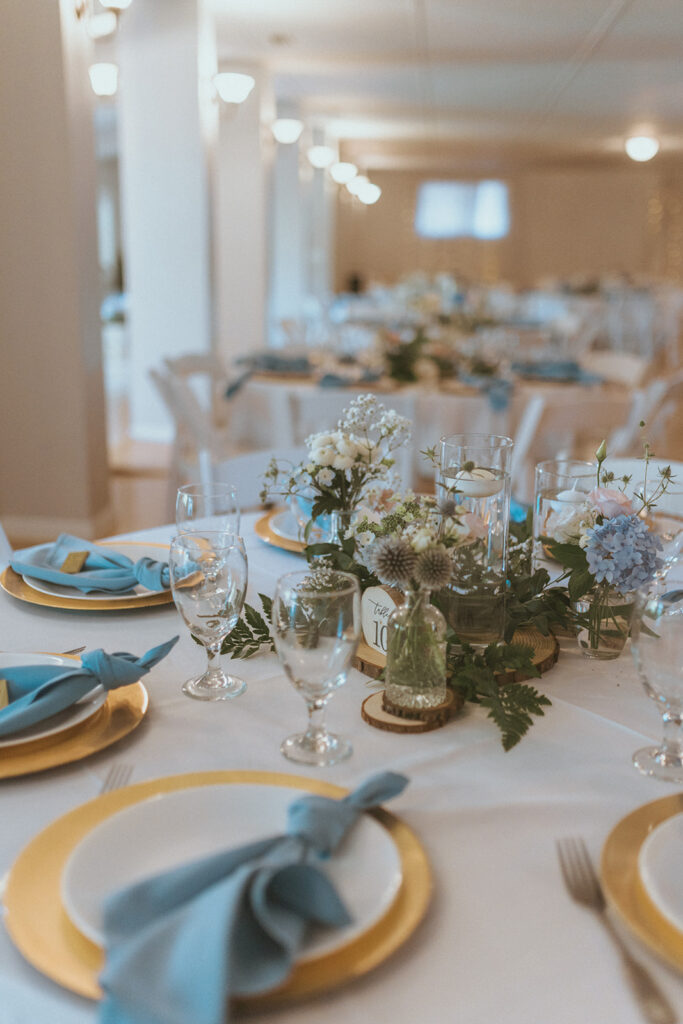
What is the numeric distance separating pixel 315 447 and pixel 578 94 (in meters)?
9.42

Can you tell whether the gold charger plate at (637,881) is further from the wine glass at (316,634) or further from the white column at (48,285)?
the white column at (48,285)

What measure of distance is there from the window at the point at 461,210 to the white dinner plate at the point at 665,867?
736 inches

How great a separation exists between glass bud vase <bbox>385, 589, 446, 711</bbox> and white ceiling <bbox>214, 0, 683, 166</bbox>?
230 inches

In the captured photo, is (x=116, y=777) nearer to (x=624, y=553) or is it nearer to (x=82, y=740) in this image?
(x=82, y=740)

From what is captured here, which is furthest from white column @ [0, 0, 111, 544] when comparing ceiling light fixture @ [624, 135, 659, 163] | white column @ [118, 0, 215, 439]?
ceiling light fixture @ [624, 135, 659, 163]

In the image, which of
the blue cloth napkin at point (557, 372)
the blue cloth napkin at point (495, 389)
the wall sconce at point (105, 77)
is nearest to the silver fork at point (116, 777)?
the blue cloth napkin at point (495, 389)

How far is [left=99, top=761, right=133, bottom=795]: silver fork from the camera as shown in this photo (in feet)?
3.17

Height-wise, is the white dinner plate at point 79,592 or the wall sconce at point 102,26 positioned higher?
the wall sconce at point 102,26

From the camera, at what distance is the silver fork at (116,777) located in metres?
0.97

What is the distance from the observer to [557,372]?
4398mm

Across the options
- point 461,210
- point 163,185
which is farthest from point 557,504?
point 461,210

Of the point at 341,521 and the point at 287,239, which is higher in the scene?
the point at 287,239

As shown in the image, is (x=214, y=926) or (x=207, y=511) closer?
(x=214, y=926)

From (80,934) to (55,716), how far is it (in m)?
0.38
